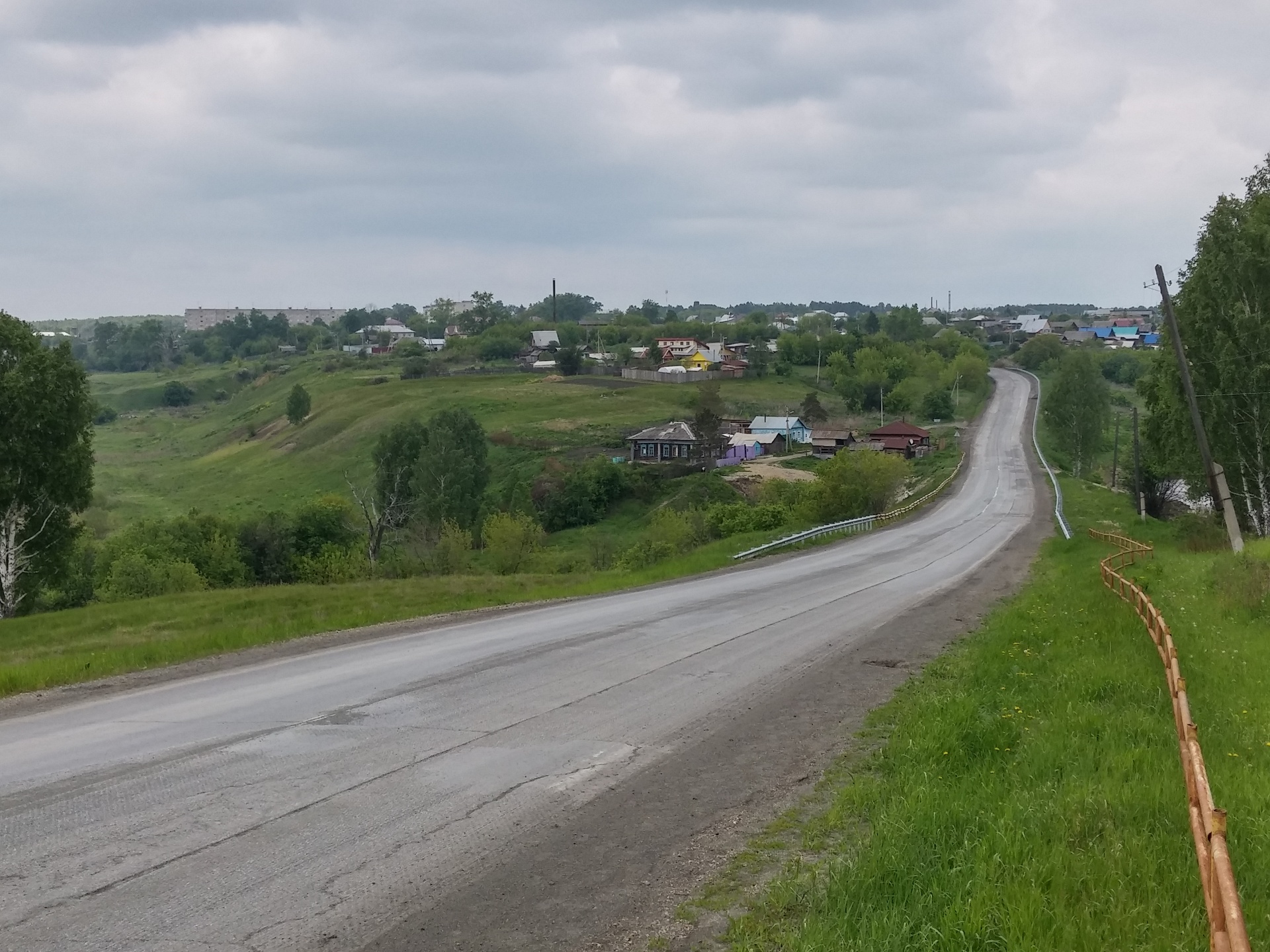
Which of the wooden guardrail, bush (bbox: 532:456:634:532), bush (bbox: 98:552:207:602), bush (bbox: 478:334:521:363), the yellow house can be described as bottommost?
bush (bbox: 532:456:634:532)

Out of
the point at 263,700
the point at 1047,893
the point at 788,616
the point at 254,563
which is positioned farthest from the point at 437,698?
the point at 254,563

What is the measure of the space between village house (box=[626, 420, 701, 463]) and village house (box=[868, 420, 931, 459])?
1688 centimetres

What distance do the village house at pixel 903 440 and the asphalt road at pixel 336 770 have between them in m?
80.8

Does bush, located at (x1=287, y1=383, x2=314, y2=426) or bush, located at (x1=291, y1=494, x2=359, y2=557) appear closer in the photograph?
bush, located at (x1=291, y1=494, x2=359, y2=557)

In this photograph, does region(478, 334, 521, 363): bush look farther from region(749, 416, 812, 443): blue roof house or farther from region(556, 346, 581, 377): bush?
region(749, 416, 812, 443): blue roof house

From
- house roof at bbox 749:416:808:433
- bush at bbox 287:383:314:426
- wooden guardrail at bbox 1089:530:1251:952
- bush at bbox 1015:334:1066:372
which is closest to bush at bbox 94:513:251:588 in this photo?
wooden guardrail at bbox 1089:530:1251:952

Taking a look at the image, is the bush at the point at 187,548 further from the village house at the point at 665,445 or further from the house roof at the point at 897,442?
the house roof at the point at 897,442

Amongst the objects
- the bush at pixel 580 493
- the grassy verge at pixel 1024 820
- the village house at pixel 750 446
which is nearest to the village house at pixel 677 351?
the village house at pixel 750 446

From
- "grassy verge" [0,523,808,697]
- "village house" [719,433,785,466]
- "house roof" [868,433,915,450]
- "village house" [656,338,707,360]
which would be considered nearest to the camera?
"grassy verge" [0,523,808,697]

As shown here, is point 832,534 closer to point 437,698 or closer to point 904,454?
point 437,698

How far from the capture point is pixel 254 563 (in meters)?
63.6

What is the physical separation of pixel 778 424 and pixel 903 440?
16915 millimetres

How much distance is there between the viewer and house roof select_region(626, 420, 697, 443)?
100 meters

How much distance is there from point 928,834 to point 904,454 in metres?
92.8
